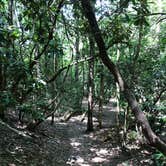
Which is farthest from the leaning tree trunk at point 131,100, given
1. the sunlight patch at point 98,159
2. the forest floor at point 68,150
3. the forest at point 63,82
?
the sunlight patch at point 98,159

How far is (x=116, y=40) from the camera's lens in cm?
831

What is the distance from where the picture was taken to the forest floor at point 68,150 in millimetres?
7652

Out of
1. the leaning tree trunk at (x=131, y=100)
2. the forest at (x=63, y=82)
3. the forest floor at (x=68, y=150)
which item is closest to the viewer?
the leaning tree trunk at (x=131, y=100)

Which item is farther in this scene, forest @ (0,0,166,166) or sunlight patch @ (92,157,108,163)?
sunlight patch @ (92,157,108,163)

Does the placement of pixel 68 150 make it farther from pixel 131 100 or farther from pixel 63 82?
pixel 131 100

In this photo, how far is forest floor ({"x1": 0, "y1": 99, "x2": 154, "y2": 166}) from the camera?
301 inches

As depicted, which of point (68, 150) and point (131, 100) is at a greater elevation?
point (131, 100)

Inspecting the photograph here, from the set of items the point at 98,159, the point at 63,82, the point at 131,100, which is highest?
the point at 63,82

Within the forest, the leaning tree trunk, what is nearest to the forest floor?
the forest

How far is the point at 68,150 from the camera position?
998cm

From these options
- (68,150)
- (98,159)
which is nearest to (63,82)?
(68,150)

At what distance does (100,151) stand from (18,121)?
344 centimetres

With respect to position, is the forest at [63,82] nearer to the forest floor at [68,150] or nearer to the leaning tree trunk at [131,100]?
the forest floor at [68,150]

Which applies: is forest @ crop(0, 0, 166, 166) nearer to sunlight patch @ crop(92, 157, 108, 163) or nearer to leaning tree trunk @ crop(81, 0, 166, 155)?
sunlight patch @ crop(92, 157, 108, 163)
